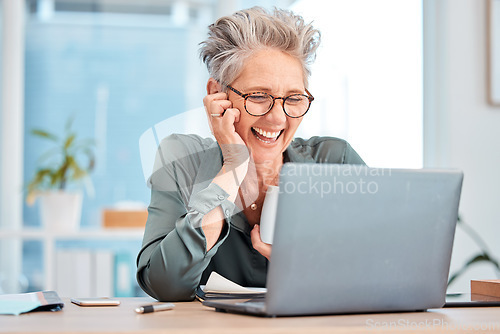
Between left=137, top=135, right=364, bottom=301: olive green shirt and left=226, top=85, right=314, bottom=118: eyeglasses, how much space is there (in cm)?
16

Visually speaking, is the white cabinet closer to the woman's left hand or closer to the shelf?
the shelf

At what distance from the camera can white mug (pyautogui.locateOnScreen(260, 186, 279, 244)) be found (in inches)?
44.1

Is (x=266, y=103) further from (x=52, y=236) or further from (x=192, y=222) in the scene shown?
(x=52, y=236)

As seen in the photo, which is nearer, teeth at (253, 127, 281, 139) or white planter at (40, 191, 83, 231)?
teeth at (253, 127, 281, 139)

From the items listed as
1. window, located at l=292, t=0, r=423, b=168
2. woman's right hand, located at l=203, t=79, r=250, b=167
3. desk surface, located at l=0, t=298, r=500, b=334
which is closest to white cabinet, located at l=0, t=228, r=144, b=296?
window, located at l=292, t=0, r=423, b=168

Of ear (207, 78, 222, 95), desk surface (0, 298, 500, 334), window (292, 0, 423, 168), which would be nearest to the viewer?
desk surface (0, 298, 500, 334)

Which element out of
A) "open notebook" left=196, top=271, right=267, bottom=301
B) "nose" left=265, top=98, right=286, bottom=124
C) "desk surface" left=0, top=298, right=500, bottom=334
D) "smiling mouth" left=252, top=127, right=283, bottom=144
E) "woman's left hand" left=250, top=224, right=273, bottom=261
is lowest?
"open notebook" left=196, top=271, right=267, bottom=301

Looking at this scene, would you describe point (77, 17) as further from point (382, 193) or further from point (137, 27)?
point (382, 193)

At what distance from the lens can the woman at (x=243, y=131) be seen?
1.37 m

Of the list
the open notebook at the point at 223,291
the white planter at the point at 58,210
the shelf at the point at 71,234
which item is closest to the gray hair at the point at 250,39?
the open notebook at the point at 223,291

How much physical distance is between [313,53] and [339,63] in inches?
63.1

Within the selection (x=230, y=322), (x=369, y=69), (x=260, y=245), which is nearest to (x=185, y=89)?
(x=369, y=69)

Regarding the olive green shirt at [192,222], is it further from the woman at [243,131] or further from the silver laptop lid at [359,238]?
the silver laptop lid at [359,238]

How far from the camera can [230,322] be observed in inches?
30.8
